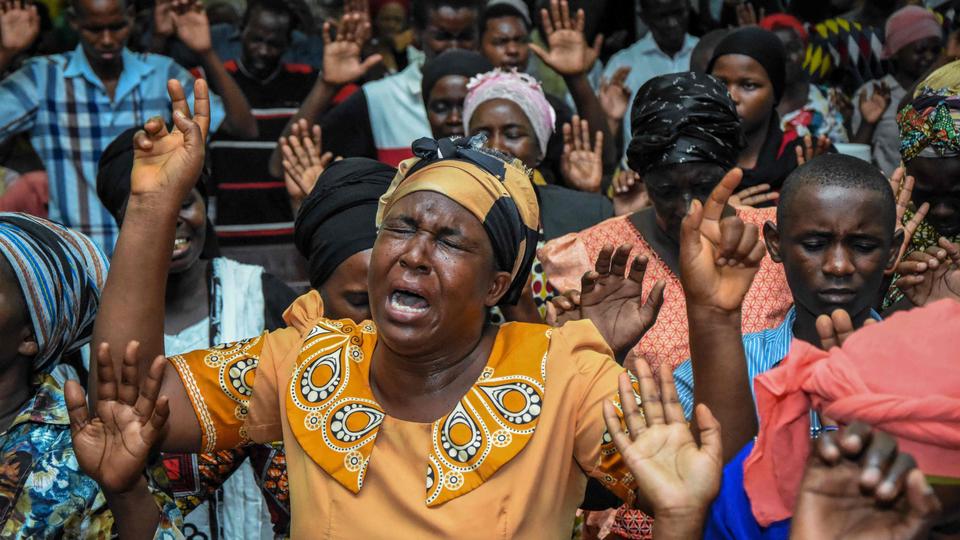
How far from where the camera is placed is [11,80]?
6.13 m

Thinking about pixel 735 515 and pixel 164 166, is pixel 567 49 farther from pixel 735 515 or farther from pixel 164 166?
pixel 735 515

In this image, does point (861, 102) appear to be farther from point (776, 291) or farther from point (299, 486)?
point (299, 486)

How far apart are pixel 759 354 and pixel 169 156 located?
5.45 feet

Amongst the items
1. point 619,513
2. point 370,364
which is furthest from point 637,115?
point 370,364

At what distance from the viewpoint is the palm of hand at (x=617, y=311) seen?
3.50m

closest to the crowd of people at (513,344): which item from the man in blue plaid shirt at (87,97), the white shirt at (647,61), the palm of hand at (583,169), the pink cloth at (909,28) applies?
the palm of hand at (583,169)

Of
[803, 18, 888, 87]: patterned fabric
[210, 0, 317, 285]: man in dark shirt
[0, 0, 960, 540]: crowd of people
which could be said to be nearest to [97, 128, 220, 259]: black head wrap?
[0, 0, 960, 540]: crowd of people

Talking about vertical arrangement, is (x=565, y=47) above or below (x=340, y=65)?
above

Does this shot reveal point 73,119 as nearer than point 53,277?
No

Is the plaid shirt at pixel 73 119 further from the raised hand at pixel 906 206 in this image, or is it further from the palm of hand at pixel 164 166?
the raised hand at pixel 906 206

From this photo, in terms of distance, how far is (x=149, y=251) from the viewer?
9.84 feet

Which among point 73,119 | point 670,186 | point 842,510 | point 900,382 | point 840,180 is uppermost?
point 900,382

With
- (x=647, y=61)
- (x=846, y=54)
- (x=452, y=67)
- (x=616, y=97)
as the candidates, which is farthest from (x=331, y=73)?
(x=846, y=54)

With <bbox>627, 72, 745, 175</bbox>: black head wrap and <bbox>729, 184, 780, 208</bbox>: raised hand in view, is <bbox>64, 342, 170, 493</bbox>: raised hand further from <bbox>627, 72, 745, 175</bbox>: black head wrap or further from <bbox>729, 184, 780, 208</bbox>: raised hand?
<bbox>729, 184, 780, 208</bbox>: raised hand
